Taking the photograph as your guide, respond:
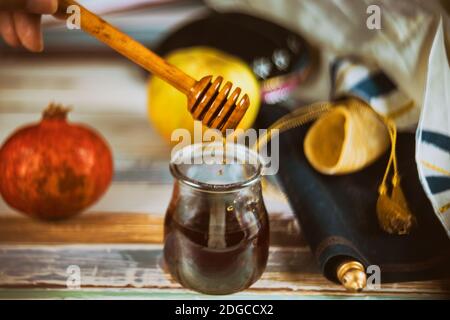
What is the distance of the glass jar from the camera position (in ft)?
1.56

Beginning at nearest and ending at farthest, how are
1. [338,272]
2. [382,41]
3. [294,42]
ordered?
1. [338,272]
2. [382,41]
3. [294,42]

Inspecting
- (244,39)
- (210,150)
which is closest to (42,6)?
(210,150)

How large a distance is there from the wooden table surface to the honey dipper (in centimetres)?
13

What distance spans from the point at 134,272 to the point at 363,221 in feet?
0.66

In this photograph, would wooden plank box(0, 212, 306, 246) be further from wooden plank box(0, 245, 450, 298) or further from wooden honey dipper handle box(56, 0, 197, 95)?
wooden honey dipper handle box(56, 0, 197, 95)

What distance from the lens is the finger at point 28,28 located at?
1.77ft

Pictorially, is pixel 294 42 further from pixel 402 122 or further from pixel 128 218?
pixel 128 218

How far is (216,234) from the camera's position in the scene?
1.56 ft

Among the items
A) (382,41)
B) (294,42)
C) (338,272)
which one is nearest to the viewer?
(338,272)

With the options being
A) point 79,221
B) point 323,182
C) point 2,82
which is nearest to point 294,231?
point 323,182

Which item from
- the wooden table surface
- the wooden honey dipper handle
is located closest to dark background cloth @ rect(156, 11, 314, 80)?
the wooden table surface

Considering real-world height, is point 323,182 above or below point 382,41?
below

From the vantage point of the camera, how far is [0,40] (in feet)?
2.16
